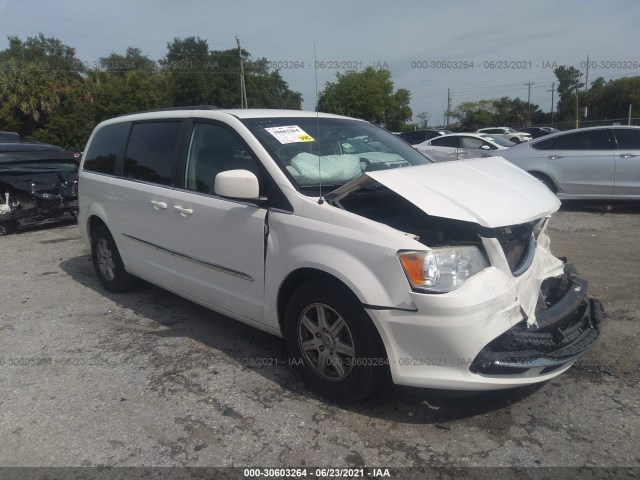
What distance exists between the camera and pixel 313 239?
315 centimetres

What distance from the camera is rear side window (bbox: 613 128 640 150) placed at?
8852 mm

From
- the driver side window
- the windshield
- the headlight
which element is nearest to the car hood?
the headlight

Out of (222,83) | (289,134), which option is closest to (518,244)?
(289,134)

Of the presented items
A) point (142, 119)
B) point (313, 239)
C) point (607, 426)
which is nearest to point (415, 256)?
point (313, 239)

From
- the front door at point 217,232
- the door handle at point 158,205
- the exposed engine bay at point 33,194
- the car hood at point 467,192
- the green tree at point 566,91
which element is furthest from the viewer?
the green tree at point 566,91

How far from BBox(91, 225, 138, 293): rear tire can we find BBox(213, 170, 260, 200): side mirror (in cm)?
241

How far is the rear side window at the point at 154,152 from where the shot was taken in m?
4.39

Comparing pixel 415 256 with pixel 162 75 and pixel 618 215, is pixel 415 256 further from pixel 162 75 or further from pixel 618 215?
pixel 162 75

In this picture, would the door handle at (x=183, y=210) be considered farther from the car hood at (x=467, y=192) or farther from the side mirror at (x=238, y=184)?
the car hood at (x=467, y=192)

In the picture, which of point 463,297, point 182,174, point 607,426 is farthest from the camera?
point 182,174

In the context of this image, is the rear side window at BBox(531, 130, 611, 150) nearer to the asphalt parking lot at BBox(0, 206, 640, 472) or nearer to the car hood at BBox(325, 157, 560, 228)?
the asphalt parking lot at BBox(0, 206, 640, 472)

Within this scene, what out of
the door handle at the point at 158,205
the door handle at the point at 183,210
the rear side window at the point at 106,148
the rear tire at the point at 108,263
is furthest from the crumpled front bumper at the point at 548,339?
the rear side window at the point at 106,148

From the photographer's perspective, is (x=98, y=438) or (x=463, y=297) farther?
(x=98, y=438)

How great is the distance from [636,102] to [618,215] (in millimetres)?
47688
